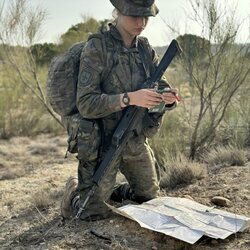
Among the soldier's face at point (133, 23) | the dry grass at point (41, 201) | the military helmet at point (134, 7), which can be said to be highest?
the military helmet at point (134, 7)

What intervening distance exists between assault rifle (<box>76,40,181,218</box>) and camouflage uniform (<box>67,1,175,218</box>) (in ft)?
0.40

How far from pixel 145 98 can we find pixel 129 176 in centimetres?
116

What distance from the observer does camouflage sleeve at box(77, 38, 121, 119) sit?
13.0 feet

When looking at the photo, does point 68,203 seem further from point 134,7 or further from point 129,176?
point 134,7

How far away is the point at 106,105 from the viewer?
396 centimetres

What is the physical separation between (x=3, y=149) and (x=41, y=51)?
360 cm

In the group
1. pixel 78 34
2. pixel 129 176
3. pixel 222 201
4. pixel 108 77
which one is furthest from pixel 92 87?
pixel 78 34

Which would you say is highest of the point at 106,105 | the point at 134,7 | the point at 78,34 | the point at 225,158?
the point at 78,34

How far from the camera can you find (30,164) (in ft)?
29.2

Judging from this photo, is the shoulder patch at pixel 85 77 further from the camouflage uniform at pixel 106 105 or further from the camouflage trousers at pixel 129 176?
the camouflage trousers at pixel 129 176

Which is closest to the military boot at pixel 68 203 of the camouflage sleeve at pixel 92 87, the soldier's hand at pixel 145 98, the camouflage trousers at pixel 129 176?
the camouflage trousers at pixel 129 176

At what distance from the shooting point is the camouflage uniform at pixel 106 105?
404 cm

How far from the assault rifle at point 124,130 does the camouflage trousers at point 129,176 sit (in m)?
0.12

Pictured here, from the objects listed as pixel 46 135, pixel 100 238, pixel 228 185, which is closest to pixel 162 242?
pixel 100 238
